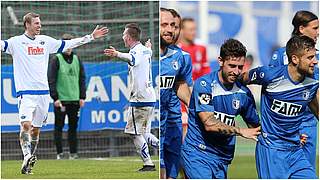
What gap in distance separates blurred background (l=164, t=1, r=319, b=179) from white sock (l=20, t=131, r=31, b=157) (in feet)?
4.58

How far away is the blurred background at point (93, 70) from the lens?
7.02 m

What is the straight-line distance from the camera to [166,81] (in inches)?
270

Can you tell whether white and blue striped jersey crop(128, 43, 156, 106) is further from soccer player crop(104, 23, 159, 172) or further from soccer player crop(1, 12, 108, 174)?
soccer player crop(1, 12, 108, 174)

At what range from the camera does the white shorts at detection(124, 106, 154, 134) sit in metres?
6.93

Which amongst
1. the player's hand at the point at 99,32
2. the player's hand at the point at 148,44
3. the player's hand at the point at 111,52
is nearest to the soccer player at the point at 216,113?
the player's hand at the point at 148,44

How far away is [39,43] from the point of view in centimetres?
688

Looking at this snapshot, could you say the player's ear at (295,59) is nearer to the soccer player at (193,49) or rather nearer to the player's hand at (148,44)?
the soccer player at (193,49)

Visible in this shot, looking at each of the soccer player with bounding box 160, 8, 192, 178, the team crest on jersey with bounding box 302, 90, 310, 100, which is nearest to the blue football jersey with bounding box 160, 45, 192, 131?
the soccer player with bounding box 160, 8, 192, 178

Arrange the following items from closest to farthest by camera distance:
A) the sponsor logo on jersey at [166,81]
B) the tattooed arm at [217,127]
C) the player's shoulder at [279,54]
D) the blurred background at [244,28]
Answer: the tattooed arm at [217,127] < the player's shoulder at [279,54] < the sponsor logo on jersey at [166,81] < the blurred background at [244,28]

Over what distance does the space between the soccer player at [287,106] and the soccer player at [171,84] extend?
0.49 metres

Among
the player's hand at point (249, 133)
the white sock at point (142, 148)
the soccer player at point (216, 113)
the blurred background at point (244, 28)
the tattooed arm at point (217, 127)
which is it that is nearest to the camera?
the player's hand at point (249, 133)

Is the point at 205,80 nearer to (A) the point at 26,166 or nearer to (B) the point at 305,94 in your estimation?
(B) the point at 305,94

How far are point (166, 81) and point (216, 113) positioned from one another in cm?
46

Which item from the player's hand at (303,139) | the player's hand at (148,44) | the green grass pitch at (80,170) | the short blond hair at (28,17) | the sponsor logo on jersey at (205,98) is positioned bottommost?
the green grass pitch at (80,170)
